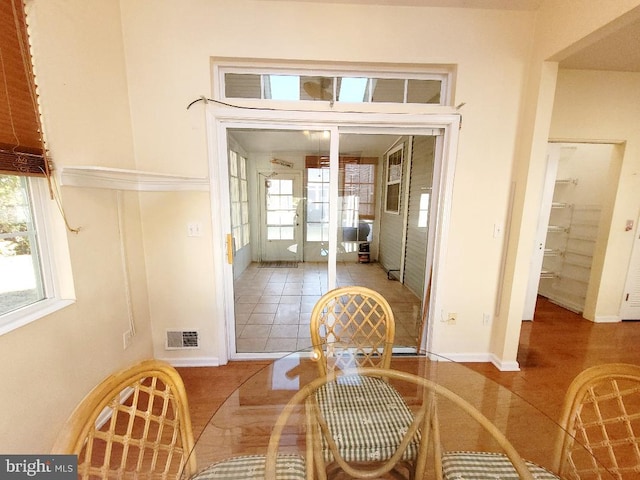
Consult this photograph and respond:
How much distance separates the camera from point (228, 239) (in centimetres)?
216

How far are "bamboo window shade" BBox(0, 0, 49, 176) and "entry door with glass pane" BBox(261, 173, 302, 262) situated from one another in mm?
3004

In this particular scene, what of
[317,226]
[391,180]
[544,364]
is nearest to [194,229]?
[317,226]

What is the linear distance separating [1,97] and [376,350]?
7.33 feet

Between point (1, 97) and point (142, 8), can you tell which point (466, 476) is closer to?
point (1, 97)

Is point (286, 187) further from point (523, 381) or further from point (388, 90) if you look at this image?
point (523, 381)

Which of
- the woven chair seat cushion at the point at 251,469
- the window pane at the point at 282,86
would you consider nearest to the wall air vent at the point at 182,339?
the woven chair seat cushion at the point at 251,469

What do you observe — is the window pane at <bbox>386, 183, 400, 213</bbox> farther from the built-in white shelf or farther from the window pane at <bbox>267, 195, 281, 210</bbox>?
Answer: the built-in white shelf

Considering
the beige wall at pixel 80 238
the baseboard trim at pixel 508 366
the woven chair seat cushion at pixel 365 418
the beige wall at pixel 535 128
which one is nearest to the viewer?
the woven chair seat cushion at pixel 365 418

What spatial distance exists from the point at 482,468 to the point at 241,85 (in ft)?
8.96

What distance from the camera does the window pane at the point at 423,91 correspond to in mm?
2080

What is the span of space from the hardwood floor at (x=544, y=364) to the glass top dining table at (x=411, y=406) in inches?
14.2

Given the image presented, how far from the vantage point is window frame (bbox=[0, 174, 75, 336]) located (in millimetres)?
1306

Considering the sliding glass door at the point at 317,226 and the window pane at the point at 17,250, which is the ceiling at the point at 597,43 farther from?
the window pane at the point at 17,250

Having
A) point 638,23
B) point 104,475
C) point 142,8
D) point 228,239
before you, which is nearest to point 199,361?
point 228,239
